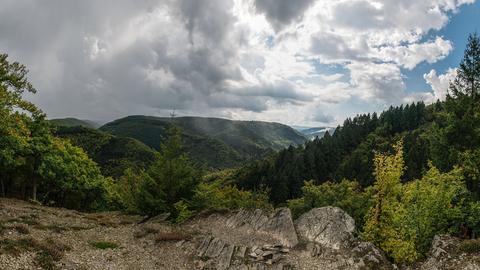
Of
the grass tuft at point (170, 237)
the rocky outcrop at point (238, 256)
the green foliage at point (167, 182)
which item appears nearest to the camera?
the rocky outcrop at point (238, 256)

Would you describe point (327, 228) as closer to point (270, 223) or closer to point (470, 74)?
point (270, 223)

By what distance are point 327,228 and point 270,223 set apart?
4776 mm

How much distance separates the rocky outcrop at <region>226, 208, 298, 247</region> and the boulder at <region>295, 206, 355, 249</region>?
103cm

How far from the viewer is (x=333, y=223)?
2727 cm

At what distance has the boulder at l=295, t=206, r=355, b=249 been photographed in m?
25.6

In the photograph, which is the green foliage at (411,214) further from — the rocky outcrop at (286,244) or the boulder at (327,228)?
the boulder at (327,228)

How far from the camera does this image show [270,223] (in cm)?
2873

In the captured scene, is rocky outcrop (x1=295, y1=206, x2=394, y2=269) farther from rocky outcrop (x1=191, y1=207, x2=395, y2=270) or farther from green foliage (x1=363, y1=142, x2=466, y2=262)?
green foliage (x1=363, y1=142, x2=466, y2=262)

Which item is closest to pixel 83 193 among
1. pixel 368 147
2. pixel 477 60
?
pixel 477 60

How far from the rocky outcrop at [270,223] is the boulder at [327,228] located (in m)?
1.03

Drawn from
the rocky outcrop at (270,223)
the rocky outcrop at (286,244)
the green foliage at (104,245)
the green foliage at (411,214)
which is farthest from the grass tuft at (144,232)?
the green foliage at (411,214)

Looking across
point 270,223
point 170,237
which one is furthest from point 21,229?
point 270,223

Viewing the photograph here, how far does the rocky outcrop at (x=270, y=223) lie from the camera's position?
2670cm

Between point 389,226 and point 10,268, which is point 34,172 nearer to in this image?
point 10,268
